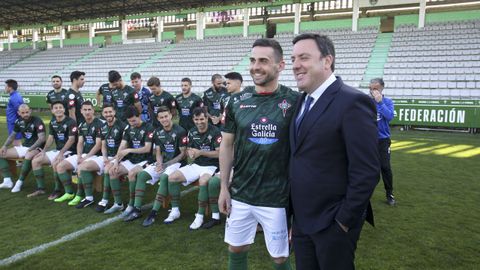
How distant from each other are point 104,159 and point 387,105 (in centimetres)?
452

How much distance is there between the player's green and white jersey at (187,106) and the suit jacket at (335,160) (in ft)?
18.4

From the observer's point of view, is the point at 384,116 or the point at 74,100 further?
the point at 74,100

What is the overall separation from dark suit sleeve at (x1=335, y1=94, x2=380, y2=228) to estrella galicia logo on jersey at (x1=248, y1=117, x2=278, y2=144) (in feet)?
2.27

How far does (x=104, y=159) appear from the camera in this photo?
233 inches

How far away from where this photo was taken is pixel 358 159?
72.7 inches

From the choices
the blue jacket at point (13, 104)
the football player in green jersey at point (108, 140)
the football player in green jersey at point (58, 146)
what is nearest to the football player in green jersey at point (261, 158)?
the football player in green jersey at point (108, 140)

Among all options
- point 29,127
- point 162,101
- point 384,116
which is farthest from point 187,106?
point 384,116

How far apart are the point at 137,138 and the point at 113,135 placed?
1.80ft

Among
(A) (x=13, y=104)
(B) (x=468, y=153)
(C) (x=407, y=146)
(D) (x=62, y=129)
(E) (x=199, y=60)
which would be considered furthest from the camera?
(E) (x=199, y=60)

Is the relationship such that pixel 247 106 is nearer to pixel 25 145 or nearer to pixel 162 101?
pixel 162 101

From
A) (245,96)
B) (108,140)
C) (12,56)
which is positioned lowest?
(108,140)

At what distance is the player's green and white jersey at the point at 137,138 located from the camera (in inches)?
227

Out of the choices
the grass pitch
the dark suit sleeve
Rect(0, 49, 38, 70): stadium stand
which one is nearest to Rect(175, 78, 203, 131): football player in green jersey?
the grass pitch

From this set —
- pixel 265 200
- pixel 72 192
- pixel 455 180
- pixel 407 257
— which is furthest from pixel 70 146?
pixel 455 180
